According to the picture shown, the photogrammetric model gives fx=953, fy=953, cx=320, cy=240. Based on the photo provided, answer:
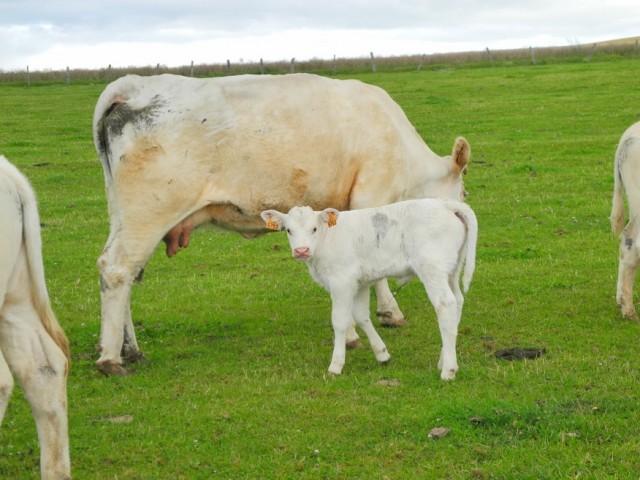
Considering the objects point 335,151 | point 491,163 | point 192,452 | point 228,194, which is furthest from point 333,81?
point 491,163

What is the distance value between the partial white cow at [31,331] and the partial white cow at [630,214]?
6.10m

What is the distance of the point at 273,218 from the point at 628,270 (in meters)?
4.09

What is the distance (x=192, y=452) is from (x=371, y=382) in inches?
76.7

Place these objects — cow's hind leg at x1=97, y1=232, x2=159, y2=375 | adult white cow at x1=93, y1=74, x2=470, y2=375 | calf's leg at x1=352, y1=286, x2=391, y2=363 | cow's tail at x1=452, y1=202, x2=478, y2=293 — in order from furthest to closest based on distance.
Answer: adult white cow at x1=93, y1=74, x2=470, y2=375, cow's hind leg at x1=97, y1=232, x2=159, y2=375, calf's leg at x1=352, y1=286, x2=391, y2=363, cow's tail at x1=452, y1=202, x2=478, y2=293

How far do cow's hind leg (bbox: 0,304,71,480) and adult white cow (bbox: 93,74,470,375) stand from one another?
2.84m

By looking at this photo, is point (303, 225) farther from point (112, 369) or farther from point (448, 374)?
point (112, 369)

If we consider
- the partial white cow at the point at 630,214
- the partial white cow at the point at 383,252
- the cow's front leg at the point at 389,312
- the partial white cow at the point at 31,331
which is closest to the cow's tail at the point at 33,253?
the partial white cow at the point at 31,331

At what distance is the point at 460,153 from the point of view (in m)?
10.7

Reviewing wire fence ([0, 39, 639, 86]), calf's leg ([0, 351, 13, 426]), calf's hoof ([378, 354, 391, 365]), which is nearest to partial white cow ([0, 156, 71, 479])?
calf's leg ([0, 351, 13, 426])

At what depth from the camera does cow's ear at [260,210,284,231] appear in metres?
8.47

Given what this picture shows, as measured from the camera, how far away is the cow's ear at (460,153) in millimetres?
10547

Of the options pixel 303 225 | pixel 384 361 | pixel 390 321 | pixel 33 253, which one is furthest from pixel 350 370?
pixel 33 253

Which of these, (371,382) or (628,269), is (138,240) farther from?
(628,269)

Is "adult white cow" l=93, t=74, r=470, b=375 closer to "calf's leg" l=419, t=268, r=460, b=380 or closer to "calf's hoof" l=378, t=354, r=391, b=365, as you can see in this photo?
"calf's hoof" l=378, t=354, r=391, b=365
